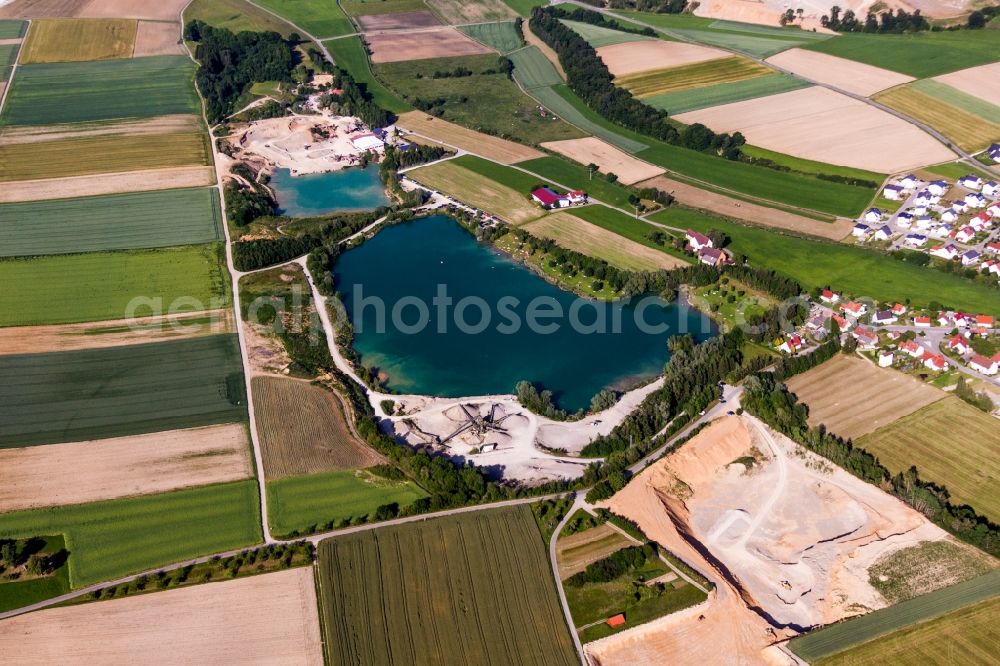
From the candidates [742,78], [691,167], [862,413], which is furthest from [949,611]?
Answer: [742,78]

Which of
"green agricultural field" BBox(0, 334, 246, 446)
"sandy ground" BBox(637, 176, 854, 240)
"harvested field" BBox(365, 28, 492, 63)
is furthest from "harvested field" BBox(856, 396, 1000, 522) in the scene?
"harvested field" BBox(365, 28, 492, 63)

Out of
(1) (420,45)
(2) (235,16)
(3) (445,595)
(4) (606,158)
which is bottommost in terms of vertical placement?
(3) (445,595)

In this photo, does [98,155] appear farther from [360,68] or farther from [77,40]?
[77,40]

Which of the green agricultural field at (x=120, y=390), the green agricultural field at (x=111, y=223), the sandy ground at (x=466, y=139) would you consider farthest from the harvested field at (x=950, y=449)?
the green agricultural field at (x=111, y=223)

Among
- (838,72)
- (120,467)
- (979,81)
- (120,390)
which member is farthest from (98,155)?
(979,81)

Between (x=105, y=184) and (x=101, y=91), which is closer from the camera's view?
(x=105, y=184)

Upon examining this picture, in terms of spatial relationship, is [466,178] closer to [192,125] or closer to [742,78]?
[192,125]

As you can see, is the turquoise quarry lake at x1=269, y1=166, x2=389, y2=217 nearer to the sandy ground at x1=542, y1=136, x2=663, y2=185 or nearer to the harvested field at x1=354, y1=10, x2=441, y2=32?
the sandy ground at x1=542, y1=136, x2=663, y2=185
